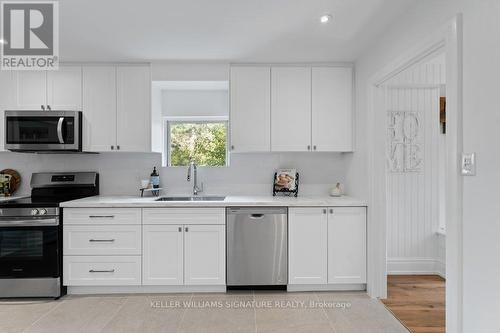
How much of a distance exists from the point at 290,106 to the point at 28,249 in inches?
113

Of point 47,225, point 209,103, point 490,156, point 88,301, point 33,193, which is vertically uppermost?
point 209,103

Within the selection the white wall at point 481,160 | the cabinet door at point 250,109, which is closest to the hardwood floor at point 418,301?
the white wall at point 481,160

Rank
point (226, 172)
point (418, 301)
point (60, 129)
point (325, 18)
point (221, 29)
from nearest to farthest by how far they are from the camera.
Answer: point (325, 18) → point (221, 29) → point (418, 301) → point (60, 129) → point (226, 172)

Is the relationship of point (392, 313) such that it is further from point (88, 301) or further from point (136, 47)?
point (136, 47)

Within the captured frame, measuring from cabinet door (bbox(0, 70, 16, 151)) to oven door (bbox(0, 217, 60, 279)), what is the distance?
0.98 meters

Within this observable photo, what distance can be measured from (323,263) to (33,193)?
3.23 meters

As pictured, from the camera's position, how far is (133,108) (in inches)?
136

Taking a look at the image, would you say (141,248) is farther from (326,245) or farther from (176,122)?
(326,245)

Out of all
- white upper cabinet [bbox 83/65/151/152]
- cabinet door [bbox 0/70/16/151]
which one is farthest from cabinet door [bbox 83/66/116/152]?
cabinet door [bbox 0/70/16/151]

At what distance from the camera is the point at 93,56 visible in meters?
3.30

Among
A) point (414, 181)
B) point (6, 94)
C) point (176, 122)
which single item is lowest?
point (414, 181)

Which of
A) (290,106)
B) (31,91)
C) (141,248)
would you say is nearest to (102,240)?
(141,248)

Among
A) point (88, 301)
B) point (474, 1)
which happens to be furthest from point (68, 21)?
point (474, 1)

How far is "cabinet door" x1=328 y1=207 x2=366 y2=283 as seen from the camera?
3154mm
